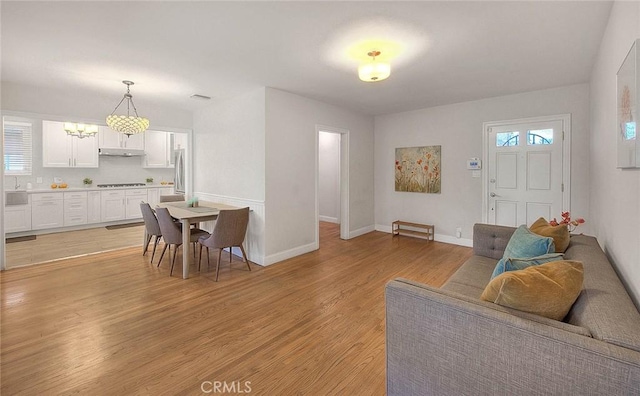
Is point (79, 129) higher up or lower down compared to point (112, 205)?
higher up

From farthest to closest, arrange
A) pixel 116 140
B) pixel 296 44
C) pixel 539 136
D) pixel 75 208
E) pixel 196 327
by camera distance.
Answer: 1. pixel 116 140
2. pixel 75 208
3. pixel 539 136
4. pixel 296 44
5. pixel 196 327

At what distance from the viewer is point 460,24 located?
2371 mm

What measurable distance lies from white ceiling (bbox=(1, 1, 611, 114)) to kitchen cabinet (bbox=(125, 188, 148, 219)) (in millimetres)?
3261

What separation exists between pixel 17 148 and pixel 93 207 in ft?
5.65

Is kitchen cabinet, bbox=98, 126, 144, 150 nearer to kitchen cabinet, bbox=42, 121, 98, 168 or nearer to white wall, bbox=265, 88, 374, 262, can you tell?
kitchen cabinet, bbox=42, 121, 98, 168

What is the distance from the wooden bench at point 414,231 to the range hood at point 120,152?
20.9 feet

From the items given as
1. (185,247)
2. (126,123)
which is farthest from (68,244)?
(185,247)

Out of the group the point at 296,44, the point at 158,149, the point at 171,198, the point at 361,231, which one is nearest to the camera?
the point at 296,44

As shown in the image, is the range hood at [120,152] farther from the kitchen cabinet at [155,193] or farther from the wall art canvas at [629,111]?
the wall art canvas at [629,111]

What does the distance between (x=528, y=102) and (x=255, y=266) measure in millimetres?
4706

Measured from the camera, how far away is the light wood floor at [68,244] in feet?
14.4

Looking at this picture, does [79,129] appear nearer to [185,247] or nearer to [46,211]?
[46,211]

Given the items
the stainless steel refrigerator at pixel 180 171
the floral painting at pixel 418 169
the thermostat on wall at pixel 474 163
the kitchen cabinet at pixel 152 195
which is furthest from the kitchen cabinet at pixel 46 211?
the thermostat on wall at pixel 474 163

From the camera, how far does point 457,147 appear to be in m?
5.10
